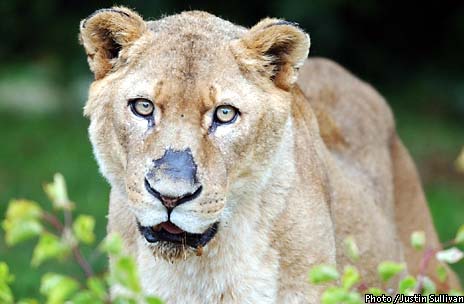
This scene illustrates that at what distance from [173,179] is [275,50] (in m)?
0.79

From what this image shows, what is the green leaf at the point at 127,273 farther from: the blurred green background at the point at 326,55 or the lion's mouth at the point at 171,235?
the blurred green background at the point at 326,55

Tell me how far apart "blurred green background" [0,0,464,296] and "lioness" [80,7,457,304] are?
21.7ft

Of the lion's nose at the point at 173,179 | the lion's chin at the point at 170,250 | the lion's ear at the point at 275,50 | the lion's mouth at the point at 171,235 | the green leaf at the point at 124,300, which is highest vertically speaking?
the lion's ear at the point at 275,50

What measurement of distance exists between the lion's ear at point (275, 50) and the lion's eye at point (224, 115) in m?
0.24

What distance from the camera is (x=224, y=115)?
371 centimetres

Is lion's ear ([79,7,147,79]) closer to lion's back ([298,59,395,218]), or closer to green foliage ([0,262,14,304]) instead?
lion's back ([298,59,395,218])

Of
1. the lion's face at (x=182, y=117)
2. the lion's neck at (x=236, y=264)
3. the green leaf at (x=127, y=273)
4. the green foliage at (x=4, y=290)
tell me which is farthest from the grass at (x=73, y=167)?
the green leaf at (x=127, y=273)

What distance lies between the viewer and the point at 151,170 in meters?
3.51

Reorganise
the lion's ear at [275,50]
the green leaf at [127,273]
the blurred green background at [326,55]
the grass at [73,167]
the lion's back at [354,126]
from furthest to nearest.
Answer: the blurred green background at [326,55], the grass at [73,167], the lion's back at [354,126], the lion's ear at [275,50], the green leaf at [127,273]

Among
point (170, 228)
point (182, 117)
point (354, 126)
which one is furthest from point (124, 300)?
point (354, 126)

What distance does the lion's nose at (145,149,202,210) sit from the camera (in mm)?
3406

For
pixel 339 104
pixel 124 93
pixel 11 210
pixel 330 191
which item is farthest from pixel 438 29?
pixel 11 210

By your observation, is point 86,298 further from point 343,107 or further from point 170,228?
point 343,107

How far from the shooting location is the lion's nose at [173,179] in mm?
3406
